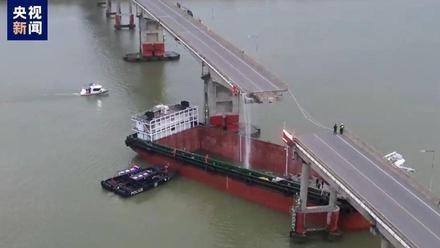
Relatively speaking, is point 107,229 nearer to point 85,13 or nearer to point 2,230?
point 2,230

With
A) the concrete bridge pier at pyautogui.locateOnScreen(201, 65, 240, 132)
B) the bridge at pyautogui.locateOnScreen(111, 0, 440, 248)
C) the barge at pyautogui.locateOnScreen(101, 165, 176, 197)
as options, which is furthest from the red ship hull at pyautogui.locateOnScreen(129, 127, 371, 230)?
the bridge at pyautogui.locateOnScreen(111, 0, 440, 248)

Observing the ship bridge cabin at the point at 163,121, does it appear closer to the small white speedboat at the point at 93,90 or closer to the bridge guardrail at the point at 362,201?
the bridge guardrail at the point at 362,201

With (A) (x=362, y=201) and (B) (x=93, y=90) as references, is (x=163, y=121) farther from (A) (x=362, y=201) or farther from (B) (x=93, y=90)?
(A) (x=362, y=201)

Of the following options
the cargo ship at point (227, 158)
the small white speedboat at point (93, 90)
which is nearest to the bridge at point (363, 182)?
the cargo ship at point (227, 158)

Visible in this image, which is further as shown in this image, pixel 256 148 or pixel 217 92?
pixel 217 92

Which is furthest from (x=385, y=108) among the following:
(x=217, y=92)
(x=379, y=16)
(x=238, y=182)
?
(x=379, y=16)

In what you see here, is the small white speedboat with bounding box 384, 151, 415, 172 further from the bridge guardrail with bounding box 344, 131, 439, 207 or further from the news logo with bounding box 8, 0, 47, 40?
the news logo with bounding box 8, 0, 47, 40
